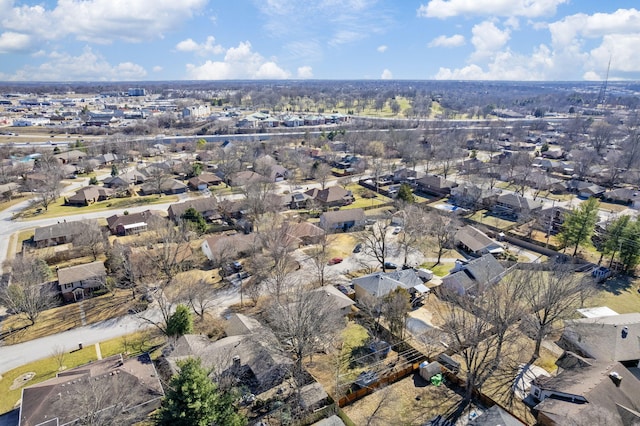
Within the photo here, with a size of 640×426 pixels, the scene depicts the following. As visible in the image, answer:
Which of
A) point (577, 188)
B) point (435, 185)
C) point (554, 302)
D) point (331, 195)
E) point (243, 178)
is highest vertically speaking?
point (554, 302)

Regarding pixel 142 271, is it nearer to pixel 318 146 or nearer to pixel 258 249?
pixel 258 249

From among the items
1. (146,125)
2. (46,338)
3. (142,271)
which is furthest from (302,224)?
(146,125)

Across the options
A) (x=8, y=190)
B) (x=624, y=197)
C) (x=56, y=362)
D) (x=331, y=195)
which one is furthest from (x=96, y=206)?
(x=624, y=197)

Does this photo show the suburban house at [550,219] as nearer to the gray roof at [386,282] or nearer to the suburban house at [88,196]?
the gray roof at [386,282]

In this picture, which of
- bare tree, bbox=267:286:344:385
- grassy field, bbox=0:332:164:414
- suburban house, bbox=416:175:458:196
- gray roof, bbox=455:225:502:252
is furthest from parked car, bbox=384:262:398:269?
suburban house, bbox=416:175:458:196

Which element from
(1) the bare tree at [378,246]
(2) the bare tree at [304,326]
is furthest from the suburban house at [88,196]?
(2) the bare tree at [304,326]

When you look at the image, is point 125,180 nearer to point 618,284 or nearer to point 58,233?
point 58,233

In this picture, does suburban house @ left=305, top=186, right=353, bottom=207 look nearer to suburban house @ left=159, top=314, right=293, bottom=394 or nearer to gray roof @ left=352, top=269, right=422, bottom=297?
gray roof @ left=352, top=269, right=422, bottom=297
